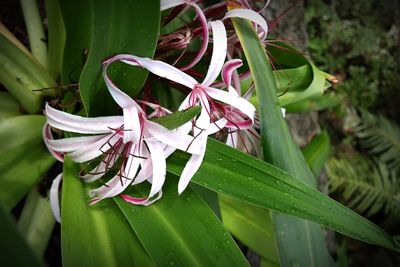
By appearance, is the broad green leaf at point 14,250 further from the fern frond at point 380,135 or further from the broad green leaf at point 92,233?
the fern frond at point 380,135

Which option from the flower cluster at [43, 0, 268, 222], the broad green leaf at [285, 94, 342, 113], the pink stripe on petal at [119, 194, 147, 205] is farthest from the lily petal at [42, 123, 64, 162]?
the broad green leaf at [285, 94, 342, 113]

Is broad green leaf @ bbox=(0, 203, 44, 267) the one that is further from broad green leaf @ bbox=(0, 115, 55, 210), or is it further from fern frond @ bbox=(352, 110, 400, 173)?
fern frond @ bbox=(352, 110, 400, 173)

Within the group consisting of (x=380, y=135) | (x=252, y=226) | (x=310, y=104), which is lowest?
(x=380, y=135)

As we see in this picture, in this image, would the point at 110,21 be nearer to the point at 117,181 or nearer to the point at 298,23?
the point at 117,181

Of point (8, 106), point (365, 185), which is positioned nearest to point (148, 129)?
point (8, 106)

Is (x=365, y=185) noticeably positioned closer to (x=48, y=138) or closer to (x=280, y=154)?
(x=280, y=154)

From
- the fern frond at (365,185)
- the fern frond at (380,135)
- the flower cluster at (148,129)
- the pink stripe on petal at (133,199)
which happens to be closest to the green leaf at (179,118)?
the flower cluster at (148,129)

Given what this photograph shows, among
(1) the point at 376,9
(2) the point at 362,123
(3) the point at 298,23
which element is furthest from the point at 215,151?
(1) the point at 376,9
